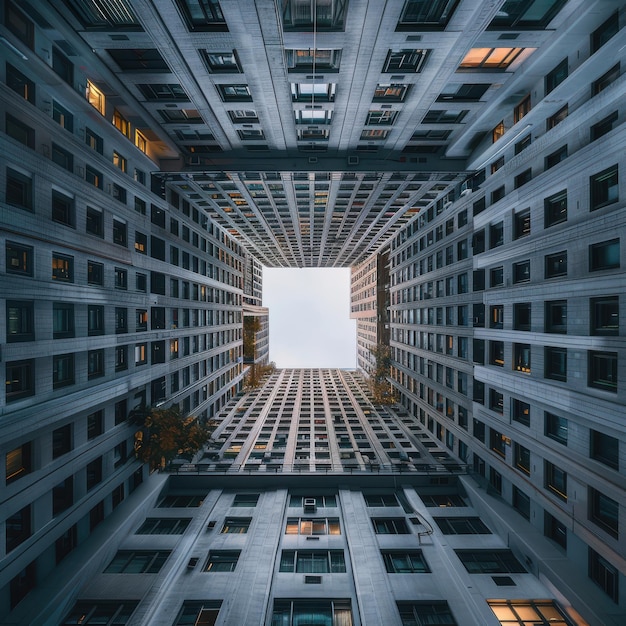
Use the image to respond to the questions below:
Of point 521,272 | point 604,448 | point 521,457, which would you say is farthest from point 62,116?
point 521,457

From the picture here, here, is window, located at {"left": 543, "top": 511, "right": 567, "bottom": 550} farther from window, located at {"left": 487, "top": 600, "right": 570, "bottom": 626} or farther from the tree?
the tree

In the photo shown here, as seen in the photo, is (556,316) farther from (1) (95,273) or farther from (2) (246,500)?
(1) (95,273)

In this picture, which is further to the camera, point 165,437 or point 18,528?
point 165,437

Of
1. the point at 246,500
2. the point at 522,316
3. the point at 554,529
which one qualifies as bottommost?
the point at 246,500

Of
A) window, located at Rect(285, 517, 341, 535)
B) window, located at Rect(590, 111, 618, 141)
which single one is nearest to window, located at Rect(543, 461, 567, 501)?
window, located at Rect(285, 517, 341, 535)

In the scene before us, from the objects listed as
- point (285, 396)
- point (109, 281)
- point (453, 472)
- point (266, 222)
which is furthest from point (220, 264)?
point (453, 472)

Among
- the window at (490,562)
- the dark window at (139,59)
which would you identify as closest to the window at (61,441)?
the dark window at (139,59)

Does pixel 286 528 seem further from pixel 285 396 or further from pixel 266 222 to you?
pixel 266 222
